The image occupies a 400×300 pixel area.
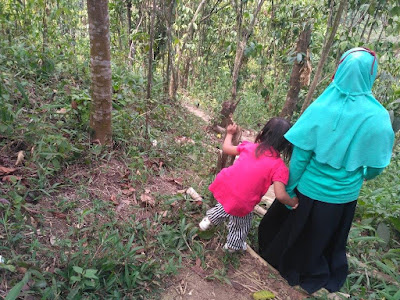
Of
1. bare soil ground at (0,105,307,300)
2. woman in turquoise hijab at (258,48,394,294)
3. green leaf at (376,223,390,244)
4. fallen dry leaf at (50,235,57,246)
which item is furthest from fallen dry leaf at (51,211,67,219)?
green leaf at (376,223,390,244)

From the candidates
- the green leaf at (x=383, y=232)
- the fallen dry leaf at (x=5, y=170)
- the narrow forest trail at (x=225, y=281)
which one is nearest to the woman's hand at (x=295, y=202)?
the narrow forest trail at (x=225, y=281)

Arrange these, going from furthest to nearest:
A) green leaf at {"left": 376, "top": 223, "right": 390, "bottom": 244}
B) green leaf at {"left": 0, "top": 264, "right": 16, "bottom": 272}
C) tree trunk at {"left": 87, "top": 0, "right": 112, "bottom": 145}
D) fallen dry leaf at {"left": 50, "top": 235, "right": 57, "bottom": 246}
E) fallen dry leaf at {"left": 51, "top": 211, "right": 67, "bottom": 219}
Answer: green leaf at {"left": 376, "top": 223, "right": 390, "bottom": 244}
tree trunk at {"left": 87, "top": 0, "right": 112, "bottom": 145}
fallen dry leaf at {"left": 51, "top": 211, "right": 67, "bottom": 219}
fallen dry leaf at {"left": 50, "top": 235, "right": 57, "bottom": 246}
green leaf at {"left": 0, "top": 264, "right": 16, "bottom": 272}

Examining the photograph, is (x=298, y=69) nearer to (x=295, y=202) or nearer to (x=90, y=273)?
(x=295, y=202)

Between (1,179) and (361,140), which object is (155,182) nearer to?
(1,179)

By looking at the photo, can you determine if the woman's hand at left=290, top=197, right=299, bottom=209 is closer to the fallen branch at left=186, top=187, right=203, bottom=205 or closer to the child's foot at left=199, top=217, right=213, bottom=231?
the child's foot at left=199, top=217, right=213, bottom=231

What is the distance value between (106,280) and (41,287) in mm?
384

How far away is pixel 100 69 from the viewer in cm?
309

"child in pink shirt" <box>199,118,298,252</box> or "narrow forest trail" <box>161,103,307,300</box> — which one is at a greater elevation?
"child in pink shirt" <box>199,118,298,252</box>

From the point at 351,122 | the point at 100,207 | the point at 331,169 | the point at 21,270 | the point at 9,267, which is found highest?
the point at 351,122

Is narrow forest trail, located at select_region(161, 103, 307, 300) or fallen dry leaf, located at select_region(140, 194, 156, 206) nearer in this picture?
narrow forest trail, located at select_region(161, 103, 307, 300)

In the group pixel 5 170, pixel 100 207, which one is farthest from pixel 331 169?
pixel 5 170

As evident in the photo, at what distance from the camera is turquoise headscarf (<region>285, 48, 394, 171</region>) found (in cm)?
192

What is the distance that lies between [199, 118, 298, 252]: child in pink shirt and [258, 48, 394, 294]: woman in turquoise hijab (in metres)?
0.12

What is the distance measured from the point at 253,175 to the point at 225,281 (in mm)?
871
